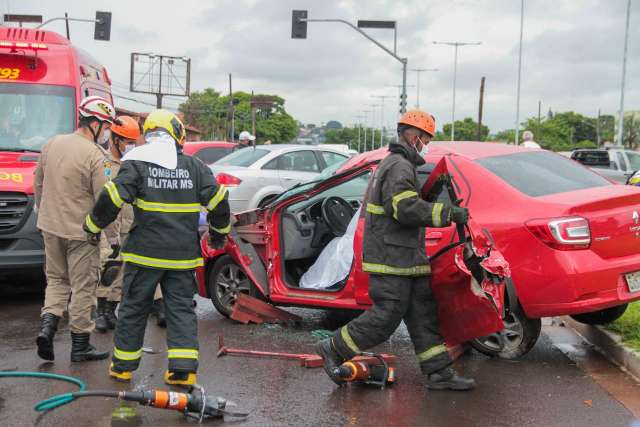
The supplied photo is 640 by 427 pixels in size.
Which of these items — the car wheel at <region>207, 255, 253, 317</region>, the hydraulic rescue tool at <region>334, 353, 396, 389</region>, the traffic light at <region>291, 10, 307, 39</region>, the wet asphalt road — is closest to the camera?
the wet asphalt road

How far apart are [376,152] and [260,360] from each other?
7.00ft

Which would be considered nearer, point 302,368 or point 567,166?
point 302,368

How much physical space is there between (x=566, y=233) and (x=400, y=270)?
126 cm

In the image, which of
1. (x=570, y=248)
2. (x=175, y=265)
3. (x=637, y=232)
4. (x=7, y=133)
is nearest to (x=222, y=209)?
(x=175, y=265)

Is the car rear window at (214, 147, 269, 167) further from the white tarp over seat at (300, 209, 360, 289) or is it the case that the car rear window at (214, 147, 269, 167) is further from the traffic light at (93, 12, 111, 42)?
the traffic light at (93, 12, 111, 42)

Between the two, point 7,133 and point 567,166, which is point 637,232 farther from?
point 7,133

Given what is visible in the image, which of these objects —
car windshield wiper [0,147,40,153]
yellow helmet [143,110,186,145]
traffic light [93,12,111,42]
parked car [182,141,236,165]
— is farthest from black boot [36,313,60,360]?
traffic light [93,12,111,42]

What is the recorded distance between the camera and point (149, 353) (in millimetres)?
5941

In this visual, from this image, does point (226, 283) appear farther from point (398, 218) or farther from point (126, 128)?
point (398, 218)

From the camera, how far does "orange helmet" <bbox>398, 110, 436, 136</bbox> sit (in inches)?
201

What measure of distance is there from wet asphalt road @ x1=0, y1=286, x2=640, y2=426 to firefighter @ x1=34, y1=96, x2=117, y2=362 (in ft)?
1.00

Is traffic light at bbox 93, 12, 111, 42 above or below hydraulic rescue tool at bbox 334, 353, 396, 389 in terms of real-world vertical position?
above

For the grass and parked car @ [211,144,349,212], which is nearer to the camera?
the grass

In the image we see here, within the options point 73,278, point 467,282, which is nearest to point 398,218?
point 467,282
